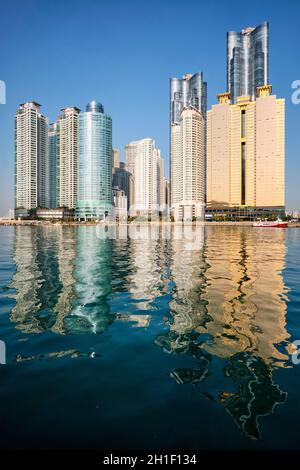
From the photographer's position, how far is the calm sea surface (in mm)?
4641

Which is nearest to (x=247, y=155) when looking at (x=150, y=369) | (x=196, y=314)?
(x=196, y=314)

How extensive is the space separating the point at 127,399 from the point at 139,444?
1.06 meters

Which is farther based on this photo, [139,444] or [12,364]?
[12,364]

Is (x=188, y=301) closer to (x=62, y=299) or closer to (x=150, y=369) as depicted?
(x=62, y=299)

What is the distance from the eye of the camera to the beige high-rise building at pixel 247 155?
164 meters

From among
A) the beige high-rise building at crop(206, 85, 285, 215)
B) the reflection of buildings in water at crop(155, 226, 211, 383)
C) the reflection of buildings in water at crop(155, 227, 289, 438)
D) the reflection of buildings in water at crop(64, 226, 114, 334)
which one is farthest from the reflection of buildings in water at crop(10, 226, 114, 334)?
the beige high-rise building at crop(206, 85, 285, 215)

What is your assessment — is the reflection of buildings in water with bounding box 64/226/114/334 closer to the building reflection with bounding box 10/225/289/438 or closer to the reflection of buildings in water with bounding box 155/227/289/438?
the building reflection with bounding box 10/225/289/438

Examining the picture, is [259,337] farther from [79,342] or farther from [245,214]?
[245,214]

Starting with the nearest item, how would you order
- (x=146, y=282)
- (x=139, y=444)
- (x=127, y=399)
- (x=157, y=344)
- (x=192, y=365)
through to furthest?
(x=139, y=444) < (x=127, y=399) < (x=192, y=365) < (x=157, y=344) < (x=146, y=282)

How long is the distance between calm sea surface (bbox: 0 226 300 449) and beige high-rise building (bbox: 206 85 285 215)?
542ft

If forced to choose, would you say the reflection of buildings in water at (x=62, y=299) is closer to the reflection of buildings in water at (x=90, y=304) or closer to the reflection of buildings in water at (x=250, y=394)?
the reflection of buildings in water at (x=90, y=304)

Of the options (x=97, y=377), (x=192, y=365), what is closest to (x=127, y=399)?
(x=97, y=377)
